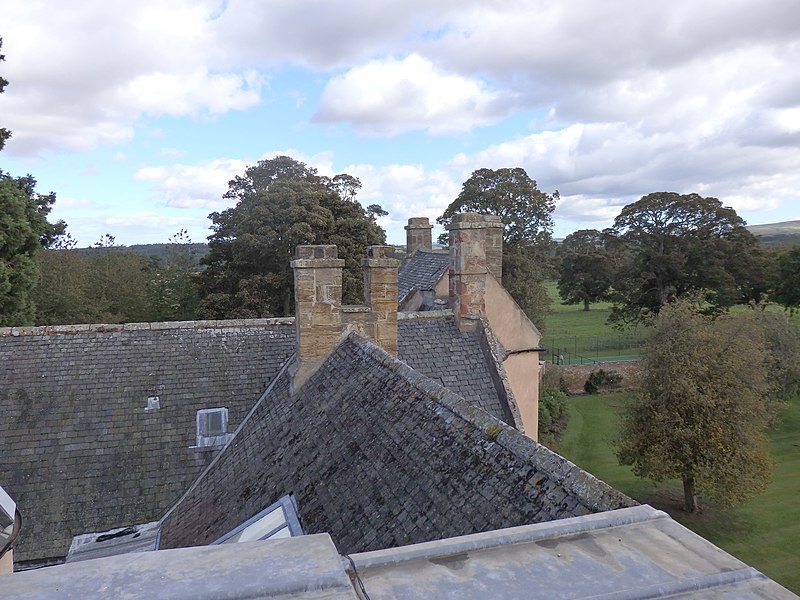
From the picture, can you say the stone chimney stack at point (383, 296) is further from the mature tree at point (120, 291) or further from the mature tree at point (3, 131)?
the mature tree at point (120, 291)

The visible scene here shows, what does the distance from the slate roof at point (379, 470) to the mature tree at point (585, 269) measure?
53985mm

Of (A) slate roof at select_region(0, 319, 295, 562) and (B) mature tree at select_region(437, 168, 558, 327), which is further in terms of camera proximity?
(B) mature tree at select_region(437, 168, 558, 327)

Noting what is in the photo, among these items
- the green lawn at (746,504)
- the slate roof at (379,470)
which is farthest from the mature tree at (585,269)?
the slate roof at (379,470)

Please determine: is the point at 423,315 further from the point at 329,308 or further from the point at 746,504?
the point at 746,504

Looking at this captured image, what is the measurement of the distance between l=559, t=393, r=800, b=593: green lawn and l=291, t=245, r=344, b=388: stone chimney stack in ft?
47.1

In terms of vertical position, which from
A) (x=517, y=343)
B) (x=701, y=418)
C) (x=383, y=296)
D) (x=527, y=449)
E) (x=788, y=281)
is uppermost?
(x=383, y=296)

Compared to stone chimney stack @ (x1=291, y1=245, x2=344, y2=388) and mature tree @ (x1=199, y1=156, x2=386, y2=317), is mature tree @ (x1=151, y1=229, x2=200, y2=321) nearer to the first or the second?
mature tree @ (x1=199, y1=156, x2=386, y2=317)

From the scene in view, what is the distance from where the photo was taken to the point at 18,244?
21016 millimetres

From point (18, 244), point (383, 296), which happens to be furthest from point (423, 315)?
point (18, 244)

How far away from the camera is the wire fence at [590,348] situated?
3841 cm

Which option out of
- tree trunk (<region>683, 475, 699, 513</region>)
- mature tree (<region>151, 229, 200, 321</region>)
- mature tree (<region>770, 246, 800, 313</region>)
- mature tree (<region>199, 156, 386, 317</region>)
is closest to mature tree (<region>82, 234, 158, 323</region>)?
mature tree (<region>151, 229, 200, 321</region>)

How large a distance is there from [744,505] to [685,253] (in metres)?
24.5

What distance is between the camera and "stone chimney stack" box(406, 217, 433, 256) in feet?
76.8

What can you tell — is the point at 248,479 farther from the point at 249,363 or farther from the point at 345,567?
the point at 345,567
